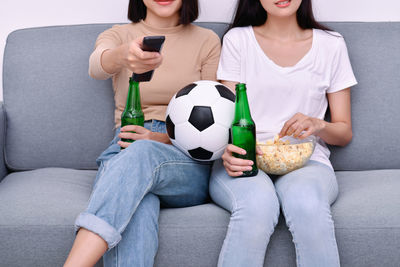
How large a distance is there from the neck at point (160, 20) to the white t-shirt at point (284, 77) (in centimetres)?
23

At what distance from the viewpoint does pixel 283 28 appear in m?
1.74

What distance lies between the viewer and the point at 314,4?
2.13 metres

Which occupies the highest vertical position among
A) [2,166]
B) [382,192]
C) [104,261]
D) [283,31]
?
[283,31]

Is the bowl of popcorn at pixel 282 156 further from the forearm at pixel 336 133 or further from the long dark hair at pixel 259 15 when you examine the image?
the long dark hair at pixel 259 15

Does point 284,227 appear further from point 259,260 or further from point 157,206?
point 157,206

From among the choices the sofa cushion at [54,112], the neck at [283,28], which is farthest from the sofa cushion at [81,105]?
the neck at [283,28]

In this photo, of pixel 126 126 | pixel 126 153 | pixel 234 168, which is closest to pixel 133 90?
pixel 126 126

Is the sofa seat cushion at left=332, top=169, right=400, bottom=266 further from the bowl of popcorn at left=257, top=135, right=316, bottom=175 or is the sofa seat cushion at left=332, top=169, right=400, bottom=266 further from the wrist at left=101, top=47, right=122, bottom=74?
the wrist at left=101, top=47, right=122, bottom=74

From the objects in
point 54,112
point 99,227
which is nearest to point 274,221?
point 99,227

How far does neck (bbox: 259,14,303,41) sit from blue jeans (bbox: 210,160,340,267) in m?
0.64

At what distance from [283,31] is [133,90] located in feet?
2.03

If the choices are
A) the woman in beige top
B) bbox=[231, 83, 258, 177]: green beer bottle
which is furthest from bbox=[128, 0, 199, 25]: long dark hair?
bbox=[231, 83, 258, 177]: green beer bottle

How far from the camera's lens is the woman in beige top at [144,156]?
1155mm

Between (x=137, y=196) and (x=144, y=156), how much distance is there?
0.12m
